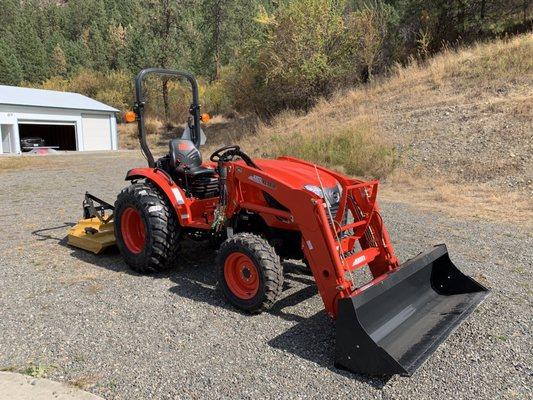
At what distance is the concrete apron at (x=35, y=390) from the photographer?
8.92 feet

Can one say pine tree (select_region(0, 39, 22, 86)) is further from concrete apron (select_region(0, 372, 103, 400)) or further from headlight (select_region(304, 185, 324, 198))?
concrete apron (select_region(0, 372, 103, 400))

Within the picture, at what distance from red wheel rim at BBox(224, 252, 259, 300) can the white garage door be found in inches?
1119

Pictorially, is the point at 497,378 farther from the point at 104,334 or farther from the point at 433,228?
the point at 433,228

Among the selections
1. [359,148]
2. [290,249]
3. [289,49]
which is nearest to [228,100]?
[289,49]

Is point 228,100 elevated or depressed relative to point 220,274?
elevated

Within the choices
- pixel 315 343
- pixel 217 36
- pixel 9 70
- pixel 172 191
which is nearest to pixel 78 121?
pixel 217 36

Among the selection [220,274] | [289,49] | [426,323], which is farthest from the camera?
[289,49]

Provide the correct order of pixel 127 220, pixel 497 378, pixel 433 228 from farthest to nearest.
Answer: pixel 433 228, pixel 127 220, pixel 497 378

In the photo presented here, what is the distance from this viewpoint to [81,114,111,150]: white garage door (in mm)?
29775

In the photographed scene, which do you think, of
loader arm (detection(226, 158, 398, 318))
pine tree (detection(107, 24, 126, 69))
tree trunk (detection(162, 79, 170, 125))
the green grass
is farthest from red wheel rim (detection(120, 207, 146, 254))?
pine tree (detection(107, 24, 126, 69))

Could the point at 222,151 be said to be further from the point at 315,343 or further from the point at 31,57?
the point at 31,57

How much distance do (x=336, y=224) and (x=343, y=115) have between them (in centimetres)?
1306

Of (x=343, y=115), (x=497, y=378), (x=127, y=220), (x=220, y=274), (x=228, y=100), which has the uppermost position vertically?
(x=228, y=100)

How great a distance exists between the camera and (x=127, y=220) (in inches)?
201
